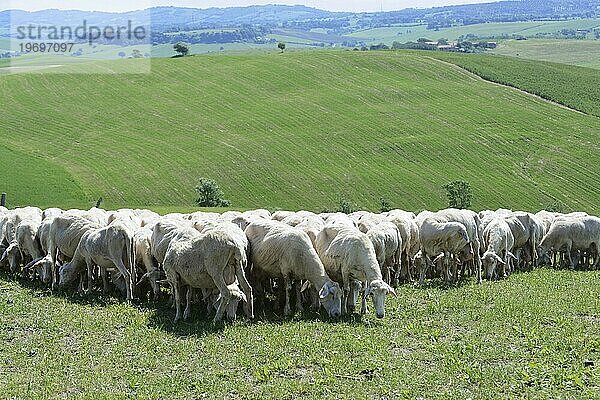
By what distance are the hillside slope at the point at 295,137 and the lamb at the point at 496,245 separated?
125 feet

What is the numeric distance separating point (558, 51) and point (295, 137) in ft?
356

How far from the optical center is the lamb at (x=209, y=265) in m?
16.5

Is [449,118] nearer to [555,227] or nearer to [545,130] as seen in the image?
[545,130]

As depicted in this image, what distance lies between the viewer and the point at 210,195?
204 ft

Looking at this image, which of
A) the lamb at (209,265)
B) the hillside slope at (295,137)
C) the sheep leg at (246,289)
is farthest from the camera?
the hillside slope at (295,137)

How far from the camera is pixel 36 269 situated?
21906 millimetres

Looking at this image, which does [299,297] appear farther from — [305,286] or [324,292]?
[324,292]

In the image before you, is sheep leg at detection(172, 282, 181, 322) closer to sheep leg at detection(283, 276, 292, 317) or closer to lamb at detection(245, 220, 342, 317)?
lamb at detection(245, 220, 342, 317)

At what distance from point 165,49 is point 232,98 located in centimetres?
7639

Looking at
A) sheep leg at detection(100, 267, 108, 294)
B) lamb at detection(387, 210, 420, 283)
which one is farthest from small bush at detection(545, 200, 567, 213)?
sheep leg at detection(100, 267, 108, 294)

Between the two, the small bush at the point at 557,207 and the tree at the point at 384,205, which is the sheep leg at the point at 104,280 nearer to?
the tree at the point at 384,205

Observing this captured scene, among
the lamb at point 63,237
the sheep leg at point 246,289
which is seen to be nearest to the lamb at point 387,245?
the sheep leg at point 246,289

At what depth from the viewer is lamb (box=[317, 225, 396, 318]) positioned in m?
16.8

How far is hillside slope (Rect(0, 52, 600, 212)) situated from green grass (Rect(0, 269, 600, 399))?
145ft
